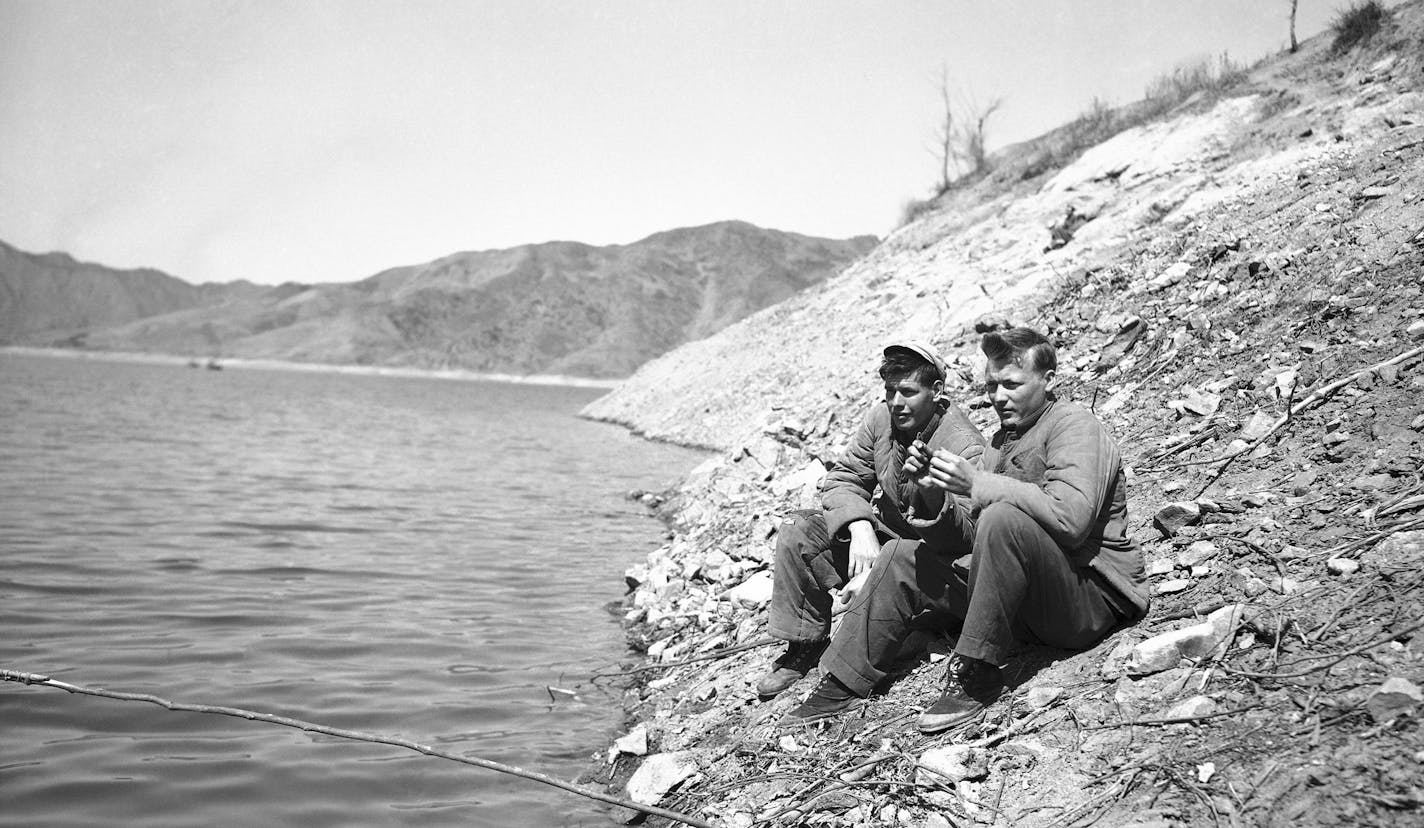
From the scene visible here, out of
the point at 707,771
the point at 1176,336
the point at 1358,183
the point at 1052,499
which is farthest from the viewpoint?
A: the point at 1358,183

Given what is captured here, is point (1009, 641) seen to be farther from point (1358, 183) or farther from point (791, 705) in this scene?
point (1358, 183)

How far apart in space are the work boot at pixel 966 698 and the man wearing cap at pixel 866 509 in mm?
546

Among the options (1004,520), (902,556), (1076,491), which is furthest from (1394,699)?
(902,556)

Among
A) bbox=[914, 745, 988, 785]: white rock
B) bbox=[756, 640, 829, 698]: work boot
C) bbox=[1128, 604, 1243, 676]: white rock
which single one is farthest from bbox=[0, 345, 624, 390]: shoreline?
bbox=[1128, 604, 1243, 676]: white rock

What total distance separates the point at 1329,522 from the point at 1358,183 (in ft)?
20.1

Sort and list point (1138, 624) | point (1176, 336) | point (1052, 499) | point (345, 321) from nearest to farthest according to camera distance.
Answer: point (1052, 499) → point (1138, 624) → point (1176, 336) → point (345, 321)

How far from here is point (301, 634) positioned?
7.08m

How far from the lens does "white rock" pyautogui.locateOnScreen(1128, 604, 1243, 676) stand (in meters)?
3.17

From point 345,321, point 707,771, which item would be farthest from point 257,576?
point 345,321

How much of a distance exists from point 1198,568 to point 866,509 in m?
1.45

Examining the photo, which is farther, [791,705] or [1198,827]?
[791,705]

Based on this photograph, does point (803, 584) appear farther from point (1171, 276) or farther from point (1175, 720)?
point (1171, 276)

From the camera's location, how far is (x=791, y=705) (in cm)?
434

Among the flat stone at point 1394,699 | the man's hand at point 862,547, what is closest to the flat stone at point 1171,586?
the flat stone at point 1394,699
